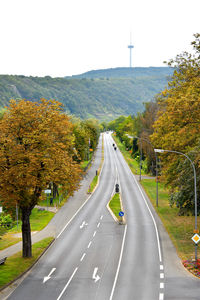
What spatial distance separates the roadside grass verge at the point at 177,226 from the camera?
1318 inches

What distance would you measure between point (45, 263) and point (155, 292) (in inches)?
408

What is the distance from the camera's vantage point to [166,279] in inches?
1013

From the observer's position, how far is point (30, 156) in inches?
1099

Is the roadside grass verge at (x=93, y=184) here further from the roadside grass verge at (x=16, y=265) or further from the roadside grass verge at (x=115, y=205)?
the roadside grass verge at (x=16, y=265)

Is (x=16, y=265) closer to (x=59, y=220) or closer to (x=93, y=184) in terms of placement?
(x=59, y=220)

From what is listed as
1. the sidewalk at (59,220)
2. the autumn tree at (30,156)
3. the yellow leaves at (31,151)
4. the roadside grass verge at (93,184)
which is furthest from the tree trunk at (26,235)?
the roadside grass verge at (93,184)

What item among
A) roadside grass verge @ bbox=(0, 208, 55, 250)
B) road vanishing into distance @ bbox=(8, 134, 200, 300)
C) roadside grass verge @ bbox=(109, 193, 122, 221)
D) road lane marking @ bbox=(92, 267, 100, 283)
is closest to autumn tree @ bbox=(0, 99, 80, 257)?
road vanishing into distance @ bbox=(8, 134, 200, 300)

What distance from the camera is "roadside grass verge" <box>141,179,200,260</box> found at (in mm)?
33469

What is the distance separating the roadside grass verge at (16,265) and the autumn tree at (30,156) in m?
0.90

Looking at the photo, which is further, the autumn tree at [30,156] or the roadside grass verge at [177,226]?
the roadside grass verge at [177,226]

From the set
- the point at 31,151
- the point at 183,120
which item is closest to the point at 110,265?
the point at 31,151

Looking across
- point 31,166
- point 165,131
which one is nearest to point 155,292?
point 31,166

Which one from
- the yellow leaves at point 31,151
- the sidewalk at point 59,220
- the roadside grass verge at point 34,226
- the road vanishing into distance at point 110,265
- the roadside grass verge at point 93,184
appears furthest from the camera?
the roadside grass verge at point 93,184

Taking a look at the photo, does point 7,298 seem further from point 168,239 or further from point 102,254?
point 168,239
